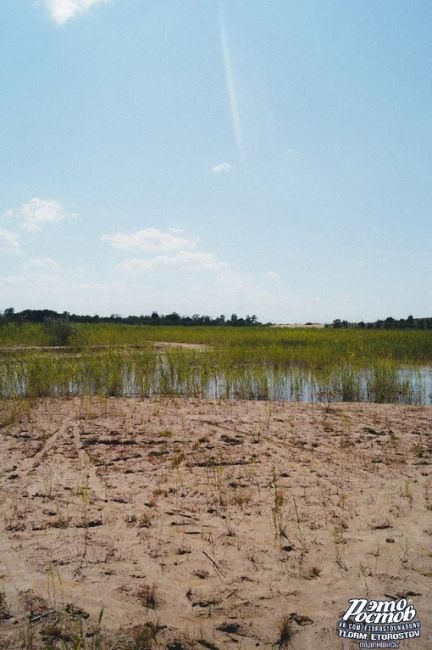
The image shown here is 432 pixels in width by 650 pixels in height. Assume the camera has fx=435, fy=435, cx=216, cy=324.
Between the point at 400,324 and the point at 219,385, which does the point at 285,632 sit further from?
the point at 400,324

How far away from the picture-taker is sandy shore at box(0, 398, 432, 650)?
7.32ft

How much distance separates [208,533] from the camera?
10.3 feet

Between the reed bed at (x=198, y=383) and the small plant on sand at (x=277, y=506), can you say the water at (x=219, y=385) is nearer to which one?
the reed bed at (x=198, y=383)

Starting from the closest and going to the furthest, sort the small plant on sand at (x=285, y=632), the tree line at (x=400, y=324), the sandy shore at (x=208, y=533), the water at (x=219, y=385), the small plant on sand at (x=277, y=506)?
1. the small plant on sand at (x=285, y=632)
2. the sandy shore at (x=208, y=533)
3. the small plant on sand at (x=277, y=506)
4. the water at (x=219, y=385)
5. the tree line at (x=400, y=324)

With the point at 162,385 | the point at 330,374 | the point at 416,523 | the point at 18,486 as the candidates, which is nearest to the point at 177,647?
the point at 416,523

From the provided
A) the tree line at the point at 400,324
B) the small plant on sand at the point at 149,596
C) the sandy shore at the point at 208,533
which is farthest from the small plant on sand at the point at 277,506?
the tree line at the point at 400,324

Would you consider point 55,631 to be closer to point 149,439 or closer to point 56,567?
point 56,567

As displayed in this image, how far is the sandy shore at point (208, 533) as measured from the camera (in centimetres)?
223

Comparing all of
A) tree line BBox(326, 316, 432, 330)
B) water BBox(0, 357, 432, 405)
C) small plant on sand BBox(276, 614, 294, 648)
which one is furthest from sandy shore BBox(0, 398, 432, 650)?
tree line BBox(326, 316, 432, 330)

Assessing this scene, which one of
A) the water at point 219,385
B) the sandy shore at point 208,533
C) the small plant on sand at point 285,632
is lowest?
the small plant on sand at point 285,632

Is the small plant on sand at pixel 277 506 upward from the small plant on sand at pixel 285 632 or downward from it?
upward

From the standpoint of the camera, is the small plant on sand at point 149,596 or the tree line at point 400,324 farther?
the tree line at point 400,324

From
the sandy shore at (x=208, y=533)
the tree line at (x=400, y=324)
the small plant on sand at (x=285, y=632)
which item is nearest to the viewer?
the small plant on sand at (x=285, y=632)

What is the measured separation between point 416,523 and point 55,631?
2.57 m
